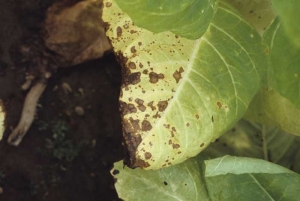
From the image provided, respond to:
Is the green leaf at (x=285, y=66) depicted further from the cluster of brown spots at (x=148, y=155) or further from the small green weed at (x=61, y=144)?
the small green weed at (x=61, y=144)

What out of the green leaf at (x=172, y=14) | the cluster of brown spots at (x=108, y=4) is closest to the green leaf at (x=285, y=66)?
the green leaf at (x=172, y=14)

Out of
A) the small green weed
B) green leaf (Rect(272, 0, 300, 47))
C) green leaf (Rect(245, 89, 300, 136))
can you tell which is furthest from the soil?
green leaf (Rect(272, 0, 300, 47))

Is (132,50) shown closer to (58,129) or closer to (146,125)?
(146,125)

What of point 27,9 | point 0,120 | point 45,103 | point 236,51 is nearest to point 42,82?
point 45,103

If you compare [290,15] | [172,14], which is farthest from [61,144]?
[290,15]

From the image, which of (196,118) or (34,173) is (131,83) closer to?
(196,118)
